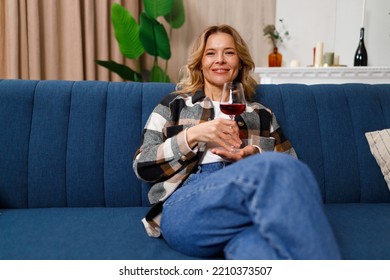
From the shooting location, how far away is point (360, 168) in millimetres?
1562

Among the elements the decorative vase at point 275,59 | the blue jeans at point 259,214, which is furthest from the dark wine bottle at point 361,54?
the blue jeans at point 259,214

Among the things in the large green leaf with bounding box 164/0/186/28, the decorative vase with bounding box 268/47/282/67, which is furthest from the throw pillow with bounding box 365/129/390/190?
the large green leaf with bounding box 164/0/186/28

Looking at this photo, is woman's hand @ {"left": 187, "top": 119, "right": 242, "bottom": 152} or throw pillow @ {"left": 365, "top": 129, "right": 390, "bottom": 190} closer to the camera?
woman's hand @ {"left": 187, "top": 119, "right": 242, "bottom": 152}

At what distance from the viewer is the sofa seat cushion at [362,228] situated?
108 cm

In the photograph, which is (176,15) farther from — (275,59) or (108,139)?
(108,139)

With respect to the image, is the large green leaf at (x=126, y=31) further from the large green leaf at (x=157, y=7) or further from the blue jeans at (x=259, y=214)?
the blue jeans at (x=259, y=214)

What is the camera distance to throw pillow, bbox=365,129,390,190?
149 centimetres

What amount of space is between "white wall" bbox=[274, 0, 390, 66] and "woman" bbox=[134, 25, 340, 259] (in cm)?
184

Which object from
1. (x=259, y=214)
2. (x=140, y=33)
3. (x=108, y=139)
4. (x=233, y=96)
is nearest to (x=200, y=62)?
(x=233, y=96)

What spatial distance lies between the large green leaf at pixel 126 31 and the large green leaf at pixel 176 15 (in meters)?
0.36

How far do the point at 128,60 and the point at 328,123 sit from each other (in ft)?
6.67

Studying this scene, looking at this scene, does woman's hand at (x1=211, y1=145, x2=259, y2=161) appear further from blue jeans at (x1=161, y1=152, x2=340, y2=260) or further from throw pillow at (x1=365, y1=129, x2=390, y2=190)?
throw pillow at (x1=365, y1=129, x2=390, y2=190)

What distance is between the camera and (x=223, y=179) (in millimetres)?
900

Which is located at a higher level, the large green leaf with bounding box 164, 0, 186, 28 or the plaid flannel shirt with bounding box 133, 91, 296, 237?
the large green leaf with bounding box 164, 0, 186, 28
